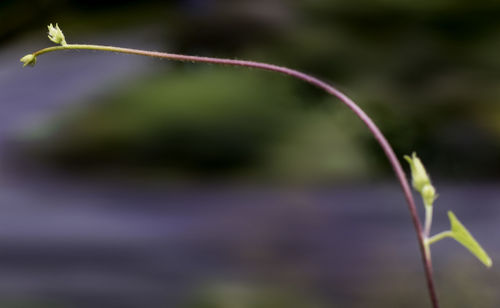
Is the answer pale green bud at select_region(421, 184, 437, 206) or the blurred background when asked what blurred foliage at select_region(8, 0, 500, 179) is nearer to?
the blurred background

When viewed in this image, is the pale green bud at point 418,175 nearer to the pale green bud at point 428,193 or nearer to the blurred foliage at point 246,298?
the pale green bud at point 428,193

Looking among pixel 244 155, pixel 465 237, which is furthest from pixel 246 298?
pixel 465 237

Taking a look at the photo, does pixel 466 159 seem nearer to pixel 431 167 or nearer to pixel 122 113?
pixel 431 167

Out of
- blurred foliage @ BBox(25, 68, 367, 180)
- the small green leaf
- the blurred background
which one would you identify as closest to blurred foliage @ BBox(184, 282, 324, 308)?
the blurred background

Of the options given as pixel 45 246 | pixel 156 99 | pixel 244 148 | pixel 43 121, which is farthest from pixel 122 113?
pixel 45 246

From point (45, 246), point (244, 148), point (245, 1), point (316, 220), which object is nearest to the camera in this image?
point (45, 246)

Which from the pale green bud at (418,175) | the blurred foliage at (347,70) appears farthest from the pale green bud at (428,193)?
the blurred foliage at (347,70)

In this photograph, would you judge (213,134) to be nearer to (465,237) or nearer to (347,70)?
(347,70)
